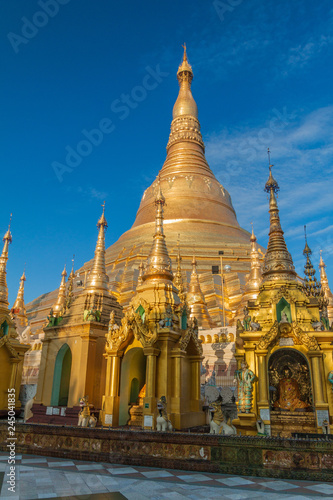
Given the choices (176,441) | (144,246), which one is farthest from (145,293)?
(144,246)

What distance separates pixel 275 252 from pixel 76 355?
→ 29.6 ft

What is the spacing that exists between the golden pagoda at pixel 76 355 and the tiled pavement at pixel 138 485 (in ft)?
24.7

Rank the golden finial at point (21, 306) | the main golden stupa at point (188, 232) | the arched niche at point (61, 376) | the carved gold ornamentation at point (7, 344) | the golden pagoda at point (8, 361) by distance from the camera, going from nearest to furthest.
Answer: the arched niche at point (61, 376) → the golden pagoda at point (8, 361) → the carved gold ornamentation at point (7, 344) → the main golden stupa at point (188, 232) → the golden finial at point (21, 306)

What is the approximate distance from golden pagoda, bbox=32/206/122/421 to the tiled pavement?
7.53 metres

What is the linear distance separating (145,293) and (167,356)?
294cm

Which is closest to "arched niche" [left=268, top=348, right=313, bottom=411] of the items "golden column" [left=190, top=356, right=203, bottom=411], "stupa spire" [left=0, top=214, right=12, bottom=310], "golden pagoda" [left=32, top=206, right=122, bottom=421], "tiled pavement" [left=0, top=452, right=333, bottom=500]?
"golden column" [left=190, top=356, right=203, bottom=411]

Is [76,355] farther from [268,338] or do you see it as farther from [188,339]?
[268,338]

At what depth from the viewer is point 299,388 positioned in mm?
12367

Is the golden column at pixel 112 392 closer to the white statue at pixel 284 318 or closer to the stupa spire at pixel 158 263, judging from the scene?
the stupa spire at pixel 158 263

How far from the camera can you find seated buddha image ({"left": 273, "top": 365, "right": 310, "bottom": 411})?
483 inches

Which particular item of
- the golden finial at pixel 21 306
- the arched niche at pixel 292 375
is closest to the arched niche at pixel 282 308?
the arched niche at pixel 292 375

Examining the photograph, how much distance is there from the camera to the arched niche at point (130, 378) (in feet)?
45.3

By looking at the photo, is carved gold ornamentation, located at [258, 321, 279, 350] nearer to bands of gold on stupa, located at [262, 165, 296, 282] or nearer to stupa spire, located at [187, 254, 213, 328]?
bands of gold on stupa, located at [262, 165, 296, 282]

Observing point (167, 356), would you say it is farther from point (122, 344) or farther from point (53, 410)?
point (53, 410)
